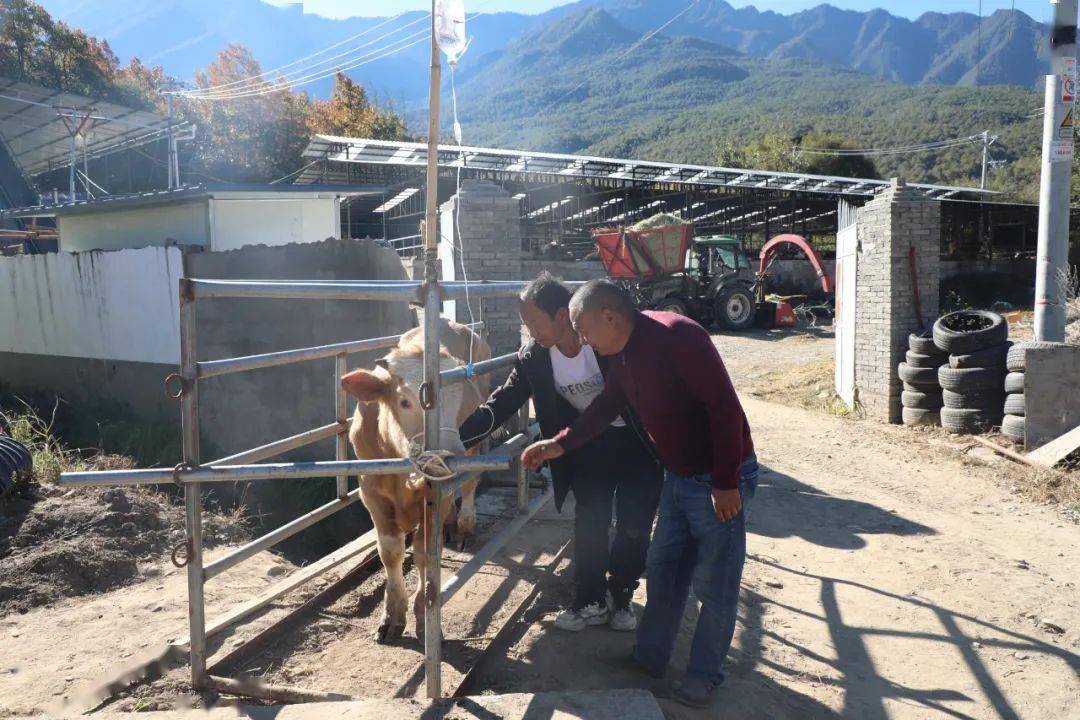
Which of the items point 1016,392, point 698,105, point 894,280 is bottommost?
point 1016,392

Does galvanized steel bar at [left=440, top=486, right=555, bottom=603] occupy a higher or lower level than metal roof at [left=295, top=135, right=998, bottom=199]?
lower

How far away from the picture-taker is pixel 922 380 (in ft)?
28.1

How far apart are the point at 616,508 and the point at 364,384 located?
1.32 meters

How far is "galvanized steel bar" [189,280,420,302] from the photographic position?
2863mm

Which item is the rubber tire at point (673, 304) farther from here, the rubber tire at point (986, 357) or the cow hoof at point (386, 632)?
the cow hoof at point (386, 632)

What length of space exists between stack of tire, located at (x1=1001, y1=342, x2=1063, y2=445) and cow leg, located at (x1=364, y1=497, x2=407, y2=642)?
21.0ft

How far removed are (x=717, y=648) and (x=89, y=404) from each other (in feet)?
35.7

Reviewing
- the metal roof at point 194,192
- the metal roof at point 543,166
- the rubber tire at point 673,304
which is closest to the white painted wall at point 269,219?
the metal roof at point 194,192

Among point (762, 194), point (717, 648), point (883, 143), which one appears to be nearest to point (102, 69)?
point (762, 194)

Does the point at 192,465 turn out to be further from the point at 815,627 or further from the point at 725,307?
the point at 725,307

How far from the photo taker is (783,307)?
1834 centimetres

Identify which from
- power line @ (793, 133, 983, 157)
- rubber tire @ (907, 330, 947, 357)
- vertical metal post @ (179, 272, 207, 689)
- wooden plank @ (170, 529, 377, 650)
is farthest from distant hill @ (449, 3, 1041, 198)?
vertical metal post @ (179, 272, 207, 689)

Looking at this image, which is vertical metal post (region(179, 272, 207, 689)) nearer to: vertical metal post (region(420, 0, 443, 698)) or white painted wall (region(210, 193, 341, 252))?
vertical metal post (region(420, 0, 443, 698))

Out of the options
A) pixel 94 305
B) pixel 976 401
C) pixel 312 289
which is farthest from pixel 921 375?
pixel 94 305
